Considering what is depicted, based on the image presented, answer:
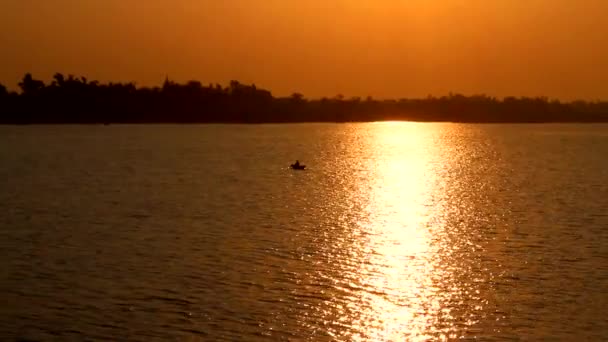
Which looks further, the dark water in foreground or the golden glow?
the dark water in foreground

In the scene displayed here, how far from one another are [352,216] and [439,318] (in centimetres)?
2824

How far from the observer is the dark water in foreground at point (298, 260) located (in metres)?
27.3

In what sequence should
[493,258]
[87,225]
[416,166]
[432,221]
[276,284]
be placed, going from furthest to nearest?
1. [416,166]
2. [432,221]
3. [87,225]
4. [493,258]
5. [276,284]

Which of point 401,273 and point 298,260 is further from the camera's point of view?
point 298,260

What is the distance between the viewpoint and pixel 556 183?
83.1m

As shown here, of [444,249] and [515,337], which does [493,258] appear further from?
[515,337]

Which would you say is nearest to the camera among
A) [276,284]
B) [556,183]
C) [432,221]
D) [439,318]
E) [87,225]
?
[439,318]

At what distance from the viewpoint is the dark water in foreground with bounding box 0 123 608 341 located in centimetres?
2731

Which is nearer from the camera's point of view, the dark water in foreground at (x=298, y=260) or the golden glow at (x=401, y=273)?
the golden glow at (x=401, y=273)

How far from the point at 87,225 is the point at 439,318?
25731mm

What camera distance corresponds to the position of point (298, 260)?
124 ft

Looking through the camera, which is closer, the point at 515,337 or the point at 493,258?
the point at 515,337

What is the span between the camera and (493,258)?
1545 inches

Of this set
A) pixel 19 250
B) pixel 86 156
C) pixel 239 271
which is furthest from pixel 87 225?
pixel 86 156
